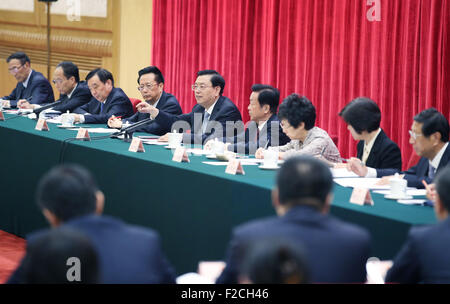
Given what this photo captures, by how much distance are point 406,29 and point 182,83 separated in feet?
9.33

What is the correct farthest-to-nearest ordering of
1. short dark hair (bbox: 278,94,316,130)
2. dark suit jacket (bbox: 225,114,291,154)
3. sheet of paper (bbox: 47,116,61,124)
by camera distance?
sheet of paper (bbox: 47,116,61,124) → dark suit jacket (bbox: 225,114,291,154) → short dark hair (bbox: 278,94,316,130)

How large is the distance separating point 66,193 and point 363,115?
2.17 meters

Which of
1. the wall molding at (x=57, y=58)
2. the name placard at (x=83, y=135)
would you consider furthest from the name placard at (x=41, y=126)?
the wall molding at (x=57, y=58)

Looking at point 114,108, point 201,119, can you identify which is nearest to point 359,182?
point 201,119

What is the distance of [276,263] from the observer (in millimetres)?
1213

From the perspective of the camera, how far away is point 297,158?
5.68 feet

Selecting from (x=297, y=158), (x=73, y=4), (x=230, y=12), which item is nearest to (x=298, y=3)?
(x=230, y=12)

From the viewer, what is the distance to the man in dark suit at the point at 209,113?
4691 millimetres

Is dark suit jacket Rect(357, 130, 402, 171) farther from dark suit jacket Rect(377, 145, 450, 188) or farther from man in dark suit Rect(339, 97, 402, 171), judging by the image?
dark suit jacket Rect(377, 145, 450, 188)

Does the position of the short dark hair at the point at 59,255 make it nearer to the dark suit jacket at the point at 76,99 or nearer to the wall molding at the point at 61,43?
the dark suit jacket at the point at 76,99

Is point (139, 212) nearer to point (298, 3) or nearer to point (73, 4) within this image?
point (298, 3)

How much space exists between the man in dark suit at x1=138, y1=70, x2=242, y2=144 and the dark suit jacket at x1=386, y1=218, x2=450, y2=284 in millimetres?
2918

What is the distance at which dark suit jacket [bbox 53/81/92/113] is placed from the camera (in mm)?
6047

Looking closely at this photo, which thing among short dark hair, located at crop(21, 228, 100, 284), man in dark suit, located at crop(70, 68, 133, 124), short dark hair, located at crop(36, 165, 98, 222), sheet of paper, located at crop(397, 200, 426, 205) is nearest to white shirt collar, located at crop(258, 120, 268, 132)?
man in dark suit, located at crop(70, 68, 133, 124)
